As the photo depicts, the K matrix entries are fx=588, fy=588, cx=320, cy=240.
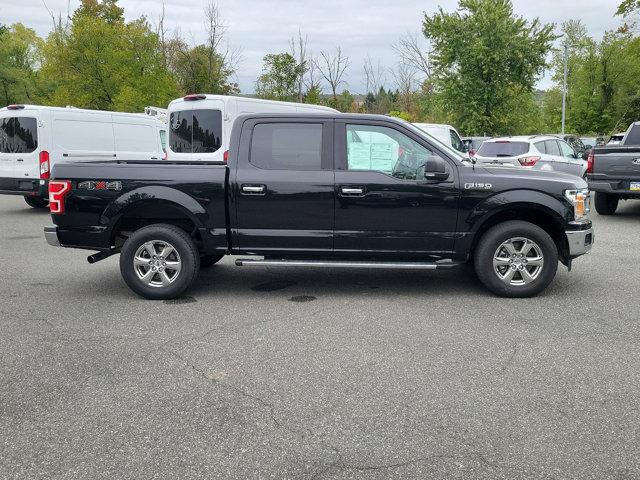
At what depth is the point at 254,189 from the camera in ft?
19.8

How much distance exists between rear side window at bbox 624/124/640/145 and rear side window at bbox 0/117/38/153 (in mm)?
12796

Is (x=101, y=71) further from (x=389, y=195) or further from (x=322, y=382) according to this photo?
(x=322, y=382)

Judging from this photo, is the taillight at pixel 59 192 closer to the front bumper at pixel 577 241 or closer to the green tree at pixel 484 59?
the front bumper at pixel 577 241

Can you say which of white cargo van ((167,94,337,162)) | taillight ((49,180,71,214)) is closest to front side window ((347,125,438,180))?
taillight ((49,180,71,214))

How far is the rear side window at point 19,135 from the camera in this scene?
510 inches

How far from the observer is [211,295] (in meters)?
6.39

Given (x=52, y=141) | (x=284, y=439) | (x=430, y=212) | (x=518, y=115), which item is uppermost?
(x=518, y=115)

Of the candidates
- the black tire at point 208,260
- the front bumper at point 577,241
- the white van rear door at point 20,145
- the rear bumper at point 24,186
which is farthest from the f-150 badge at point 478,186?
the white van rear door at point 20,145

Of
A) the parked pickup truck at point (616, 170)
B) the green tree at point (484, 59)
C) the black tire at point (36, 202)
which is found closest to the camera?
the parked pickup truck at point (616, 170)

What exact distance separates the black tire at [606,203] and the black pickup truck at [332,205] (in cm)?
750

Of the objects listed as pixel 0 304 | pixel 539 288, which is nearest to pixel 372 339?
pixel 539 288

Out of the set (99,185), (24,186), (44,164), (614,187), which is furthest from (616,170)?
(24,186)

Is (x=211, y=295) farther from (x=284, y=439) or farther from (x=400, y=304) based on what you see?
(x=284, y=439)

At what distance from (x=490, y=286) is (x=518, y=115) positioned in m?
30.3
